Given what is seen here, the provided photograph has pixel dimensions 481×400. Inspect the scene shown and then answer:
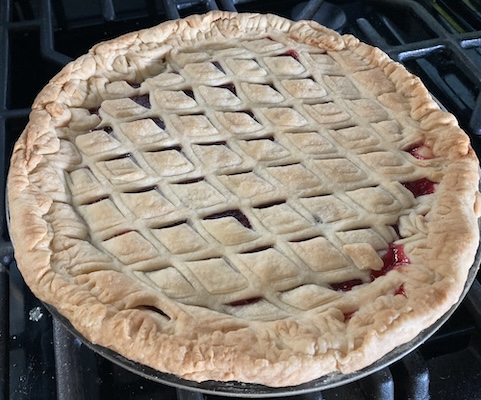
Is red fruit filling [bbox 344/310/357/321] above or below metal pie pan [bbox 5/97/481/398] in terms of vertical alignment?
above

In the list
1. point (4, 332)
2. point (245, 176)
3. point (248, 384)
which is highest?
point (245, 176)

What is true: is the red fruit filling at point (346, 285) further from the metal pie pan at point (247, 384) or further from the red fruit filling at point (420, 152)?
the red fruit filling at point (420, 152)

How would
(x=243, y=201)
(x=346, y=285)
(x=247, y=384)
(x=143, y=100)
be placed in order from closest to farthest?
1. (x=247, y=384)
2. (x=346, y=285)
3. (x=243, y=201)
4. (x=143, y=100)

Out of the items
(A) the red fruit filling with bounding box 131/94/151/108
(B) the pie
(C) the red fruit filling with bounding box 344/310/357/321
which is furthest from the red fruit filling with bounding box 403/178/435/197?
(A) the red fruit filling with bounding box 131/94/151/108

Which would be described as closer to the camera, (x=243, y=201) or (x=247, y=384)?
(x=247, y=384)

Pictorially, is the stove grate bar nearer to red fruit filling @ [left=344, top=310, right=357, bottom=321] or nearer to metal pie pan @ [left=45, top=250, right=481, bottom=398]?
metal pie pan @ [left=45, top=250, right=481, bottom=398]

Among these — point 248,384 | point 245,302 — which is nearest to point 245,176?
point 245,302

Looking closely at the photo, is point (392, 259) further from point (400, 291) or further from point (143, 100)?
point (143, 100)

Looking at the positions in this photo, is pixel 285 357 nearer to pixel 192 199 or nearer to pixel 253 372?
pixel 253 372

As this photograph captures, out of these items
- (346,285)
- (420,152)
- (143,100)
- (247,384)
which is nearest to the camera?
(247,384)
